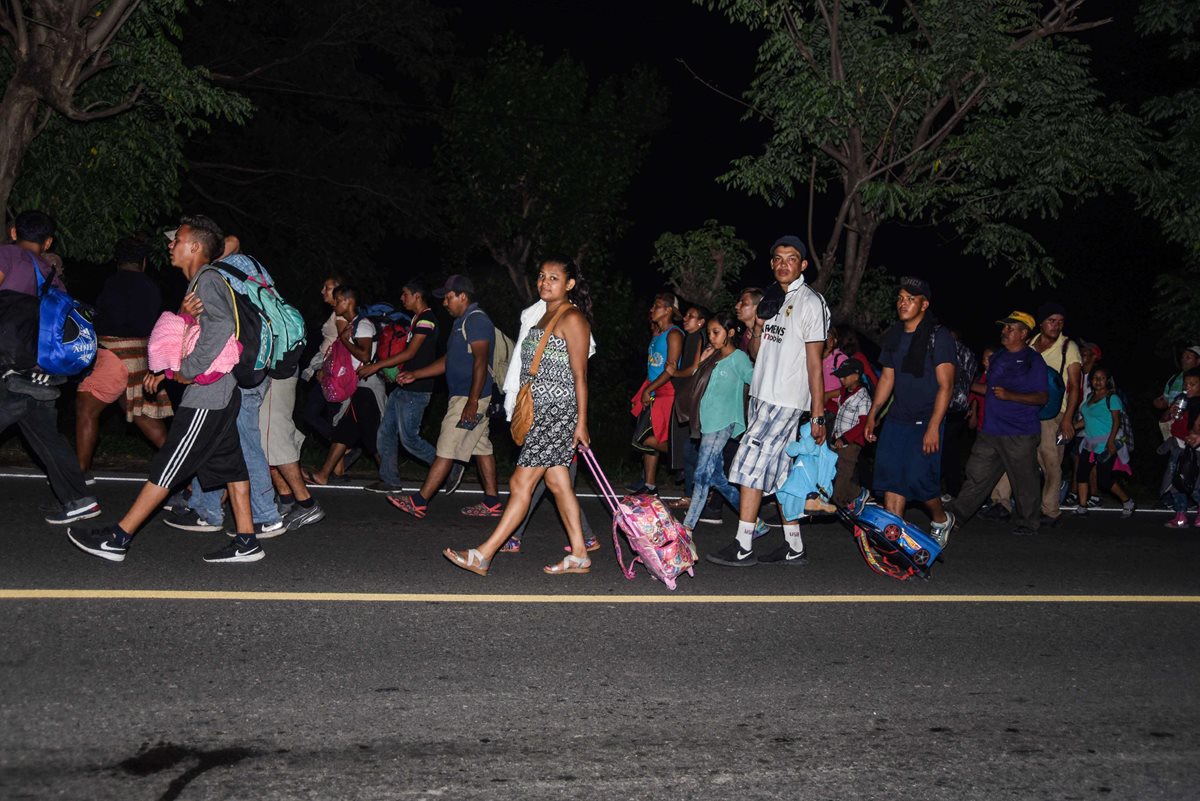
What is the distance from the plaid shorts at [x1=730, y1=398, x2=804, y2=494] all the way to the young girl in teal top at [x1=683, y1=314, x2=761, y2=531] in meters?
1.00

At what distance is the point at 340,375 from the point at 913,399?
4.79 metres

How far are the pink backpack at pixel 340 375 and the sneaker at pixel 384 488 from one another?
2.60 feet

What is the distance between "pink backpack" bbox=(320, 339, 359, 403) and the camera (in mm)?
9930

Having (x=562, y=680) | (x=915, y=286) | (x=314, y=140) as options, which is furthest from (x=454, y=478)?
(x=314, y=140)

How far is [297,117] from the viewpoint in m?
24.2

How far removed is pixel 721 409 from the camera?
8.58 meters

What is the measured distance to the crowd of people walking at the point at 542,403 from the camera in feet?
21.7

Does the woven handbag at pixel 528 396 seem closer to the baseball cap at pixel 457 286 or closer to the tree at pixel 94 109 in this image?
the baseball cap at pixel 457 286

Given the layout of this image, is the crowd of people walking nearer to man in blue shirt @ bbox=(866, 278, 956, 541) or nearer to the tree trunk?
man in blue shirt @ bbox=(866, 278, 956, 541)

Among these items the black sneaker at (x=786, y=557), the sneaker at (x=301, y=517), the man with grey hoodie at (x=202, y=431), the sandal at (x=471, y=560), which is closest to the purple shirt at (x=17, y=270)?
the man with grey hoodie at (x=202, y=431)

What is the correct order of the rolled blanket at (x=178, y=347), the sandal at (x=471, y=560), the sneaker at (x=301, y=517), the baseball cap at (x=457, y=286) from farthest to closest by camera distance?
1. the baseball cap at (x=457, y=286)
2. the sneaker at (x=301, y=517)
3. the sandal at (x=471, y=560)
4. the rolled blanket at (x=178, y=347)

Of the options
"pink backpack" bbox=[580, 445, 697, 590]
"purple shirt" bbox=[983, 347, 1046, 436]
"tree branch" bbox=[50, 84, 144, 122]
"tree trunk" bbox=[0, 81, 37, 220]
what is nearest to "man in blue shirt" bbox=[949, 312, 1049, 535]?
"purple shirt" bbox=[983, 347, 1046, 436]

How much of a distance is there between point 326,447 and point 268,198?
40.3 feet

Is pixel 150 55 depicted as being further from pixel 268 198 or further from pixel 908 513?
pixel 268 198
